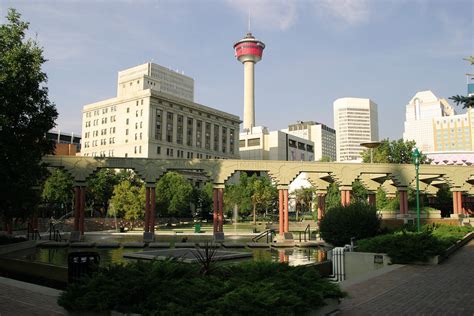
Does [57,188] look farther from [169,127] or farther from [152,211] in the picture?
[169,127]

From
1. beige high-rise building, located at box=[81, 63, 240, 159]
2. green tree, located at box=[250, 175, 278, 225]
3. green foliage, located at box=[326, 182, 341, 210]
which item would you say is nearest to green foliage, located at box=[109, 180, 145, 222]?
green tree, located at box=[250, 175, 278, 225]

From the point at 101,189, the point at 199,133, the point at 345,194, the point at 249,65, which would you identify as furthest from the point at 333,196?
the point at 249,65

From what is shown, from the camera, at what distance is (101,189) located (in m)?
69.2

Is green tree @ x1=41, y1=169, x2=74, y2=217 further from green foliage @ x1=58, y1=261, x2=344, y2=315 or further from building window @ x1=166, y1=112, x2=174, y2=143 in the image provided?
green foliage @ x1=58, y1=261, x2=344, y2=315

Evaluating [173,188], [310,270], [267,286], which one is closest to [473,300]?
[310,270]

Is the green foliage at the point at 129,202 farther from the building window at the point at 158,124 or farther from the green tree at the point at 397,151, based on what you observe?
the building window at the point at 158,124

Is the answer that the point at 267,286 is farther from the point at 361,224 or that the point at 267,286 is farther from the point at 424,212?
the point at 424,212

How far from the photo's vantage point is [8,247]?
78.9 feet

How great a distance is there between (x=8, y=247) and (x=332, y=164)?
2545cm

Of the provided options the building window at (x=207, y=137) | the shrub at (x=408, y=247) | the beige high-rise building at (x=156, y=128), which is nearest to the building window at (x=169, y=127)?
the beige high-rise building at (x=156, y=128)

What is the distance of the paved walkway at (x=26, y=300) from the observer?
9141mm

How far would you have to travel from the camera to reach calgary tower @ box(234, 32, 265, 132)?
17612 cm

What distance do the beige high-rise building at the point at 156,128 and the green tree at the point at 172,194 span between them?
3082 cm

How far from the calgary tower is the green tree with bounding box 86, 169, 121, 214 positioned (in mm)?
104561
